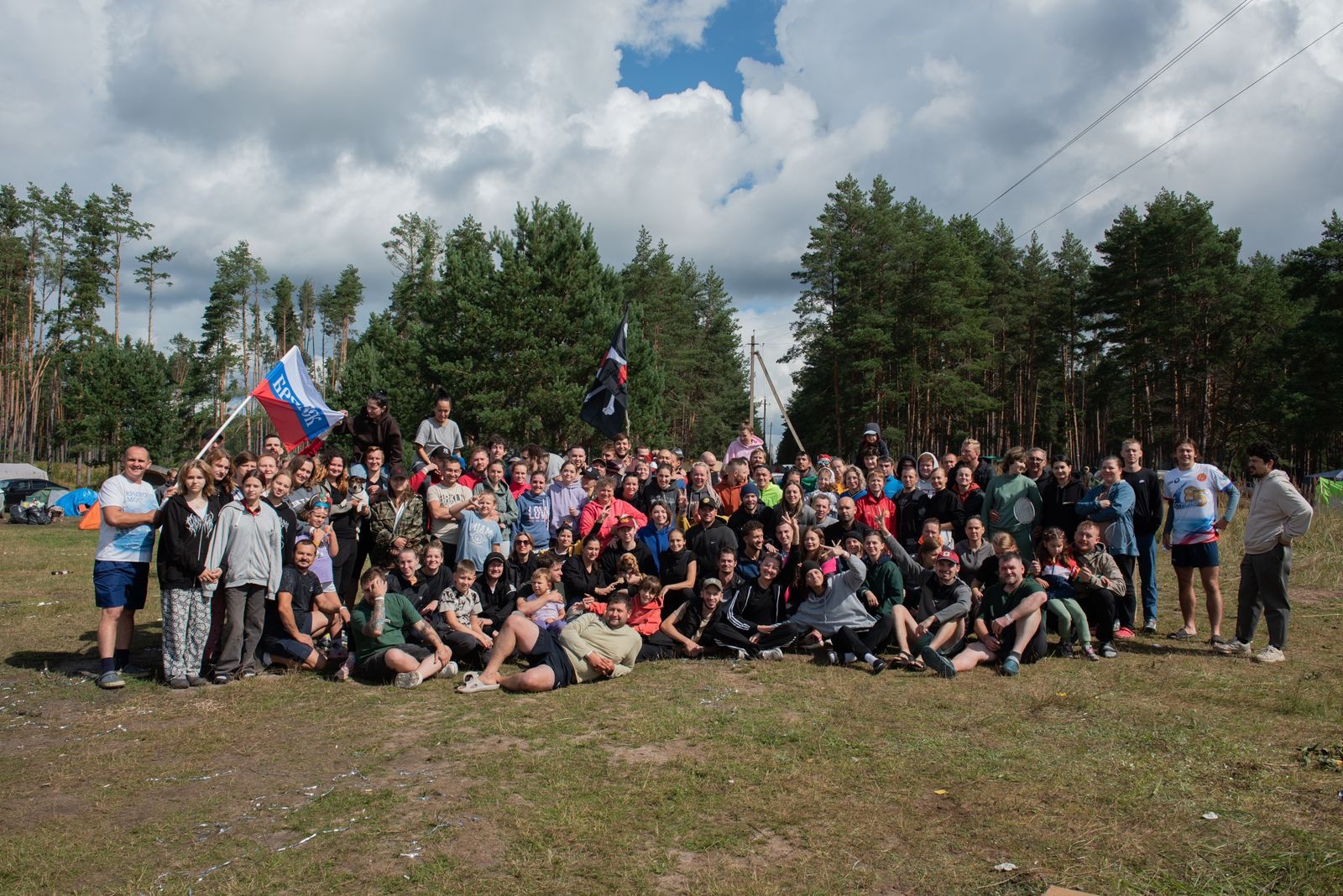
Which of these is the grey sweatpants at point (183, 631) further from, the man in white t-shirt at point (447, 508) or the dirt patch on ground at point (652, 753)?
the dirt patch on ground at point (652, 753)

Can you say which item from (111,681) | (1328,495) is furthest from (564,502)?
(1328,495)

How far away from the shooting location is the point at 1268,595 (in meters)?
7.16

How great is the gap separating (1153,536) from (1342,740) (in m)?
3.56

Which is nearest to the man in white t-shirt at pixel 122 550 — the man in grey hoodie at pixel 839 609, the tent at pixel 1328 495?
the man in grey hoodie at pixel 839 609

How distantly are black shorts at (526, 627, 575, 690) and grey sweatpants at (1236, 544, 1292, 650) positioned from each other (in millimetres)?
5901

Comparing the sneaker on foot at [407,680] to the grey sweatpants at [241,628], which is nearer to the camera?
the sneaker on foot at [407,680]

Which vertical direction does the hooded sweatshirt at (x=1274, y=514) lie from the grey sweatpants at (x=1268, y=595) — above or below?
above

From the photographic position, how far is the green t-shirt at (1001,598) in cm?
706

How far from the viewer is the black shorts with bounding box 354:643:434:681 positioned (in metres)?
6.73

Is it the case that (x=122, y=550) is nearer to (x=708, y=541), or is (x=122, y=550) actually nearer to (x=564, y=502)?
(x=564, y=502)

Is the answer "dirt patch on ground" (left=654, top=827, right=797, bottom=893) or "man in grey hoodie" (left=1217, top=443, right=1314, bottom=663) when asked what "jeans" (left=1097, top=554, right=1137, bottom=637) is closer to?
"man in grey hoodie" (left=1217, top=443, right=1314, bottom=663)

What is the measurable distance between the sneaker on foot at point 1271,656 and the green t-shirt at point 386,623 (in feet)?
23.4

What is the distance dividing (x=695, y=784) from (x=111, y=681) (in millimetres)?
5018

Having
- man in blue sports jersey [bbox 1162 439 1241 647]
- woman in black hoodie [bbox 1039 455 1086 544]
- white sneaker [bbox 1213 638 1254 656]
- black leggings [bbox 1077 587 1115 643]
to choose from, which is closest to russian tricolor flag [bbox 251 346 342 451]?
woman in black hoodie [bbox 1039 455 1086 544]
